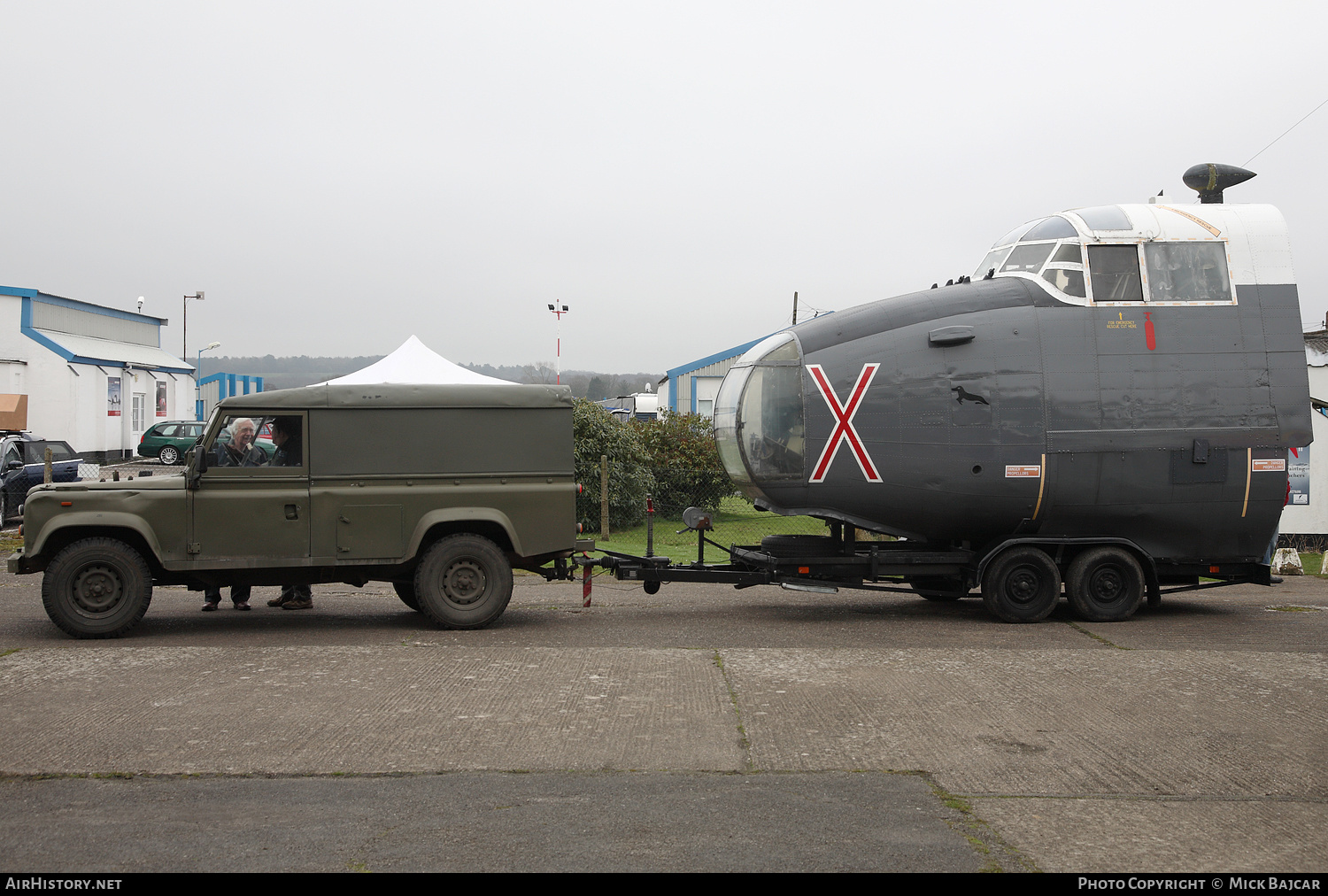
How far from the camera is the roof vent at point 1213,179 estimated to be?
11.3 metres

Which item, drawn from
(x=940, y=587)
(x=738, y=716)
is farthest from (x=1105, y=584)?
(x=738, y=716)

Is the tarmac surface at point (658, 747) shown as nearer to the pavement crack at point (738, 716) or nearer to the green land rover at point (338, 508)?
the pavement crack at point (738, 716)

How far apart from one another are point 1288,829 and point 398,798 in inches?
175

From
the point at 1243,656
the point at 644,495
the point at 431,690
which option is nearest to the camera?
the point at 431,690

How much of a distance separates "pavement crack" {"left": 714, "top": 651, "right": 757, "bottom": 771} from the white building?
100 ft

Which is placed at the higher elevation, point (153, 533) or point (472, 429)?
point (472, 429)

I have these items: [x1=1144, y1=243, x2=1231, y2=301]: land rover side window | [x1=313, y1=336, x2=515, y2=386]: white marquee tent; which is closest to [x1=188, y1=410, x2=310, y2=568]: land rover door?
[x1=1144, y1=243, x2=1231, y2=301]: land rover side window

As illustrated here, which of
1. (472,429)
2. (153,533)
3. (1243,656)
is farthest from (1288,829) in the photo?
(153,533)

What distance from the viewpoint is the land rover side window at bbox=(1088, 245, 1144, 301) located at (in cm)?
1040

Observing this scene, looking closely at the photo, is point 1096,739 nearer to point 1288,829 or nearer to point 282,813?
point 1288,829

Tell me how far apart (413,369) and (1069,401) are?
16353 millimetres

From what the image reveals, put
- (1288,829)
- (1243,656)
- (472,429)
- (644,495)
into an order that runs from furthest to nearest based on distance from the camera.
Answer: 1. (644,495)
2. (472,429)
3. (1243,656)
4. (1288,829)

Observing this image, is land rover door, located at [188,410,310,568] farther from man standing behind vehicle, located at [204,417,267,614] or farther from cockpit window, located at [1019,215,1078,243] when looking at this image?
cockpit window, located at [1019,215,1078,243]

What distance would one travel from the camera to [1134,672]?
26.8 feet
